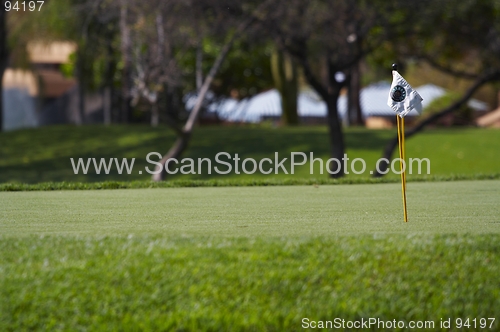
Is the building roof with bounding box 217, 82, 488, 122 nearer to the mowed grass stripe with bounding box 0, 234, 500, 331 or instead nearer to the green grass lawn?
the green grass lawn

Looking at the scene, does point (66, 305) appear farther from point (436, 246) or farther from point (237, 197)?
point (237, 197)

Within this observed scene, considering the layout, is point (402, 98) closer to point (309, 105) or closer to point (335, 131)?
point (335, 131)

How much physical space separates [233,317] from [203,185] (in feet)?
21.9

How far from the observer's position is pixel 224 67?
42781 mm

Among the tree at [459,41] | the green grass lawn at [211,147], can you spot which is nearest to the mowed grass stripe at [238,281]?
the tree at [459,41]

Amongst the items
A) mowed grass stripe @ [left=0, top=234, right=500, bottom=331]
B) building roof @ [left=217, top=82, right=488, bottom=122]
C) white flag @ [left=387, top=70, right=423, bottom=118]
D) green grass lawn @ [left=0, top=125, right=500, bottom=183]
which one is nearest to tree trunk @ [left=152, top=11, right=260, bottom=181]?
green grass lawn @ [left=0, top=125, right=500, bottom=183]

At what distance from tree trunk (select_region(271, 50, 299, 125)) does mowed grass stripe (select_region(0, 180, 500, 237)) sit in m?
24.5

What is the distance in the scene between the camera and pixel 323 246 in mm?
6312

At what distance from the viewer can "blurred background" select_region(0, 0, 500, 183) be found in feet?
63.9

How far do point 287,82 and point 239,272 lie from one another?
30013 millimetres

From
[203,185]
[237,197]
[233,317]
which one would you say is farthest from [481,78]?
[233,317]

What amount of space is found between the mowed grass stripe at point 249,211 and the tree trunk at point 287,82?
24.5 meters

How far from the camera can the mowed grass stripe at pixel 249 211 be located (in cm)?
707

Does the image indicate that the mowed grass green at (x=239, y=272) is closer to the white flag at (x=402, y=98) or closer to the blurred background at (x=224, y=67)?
the white flag at (x=402, y=98)
